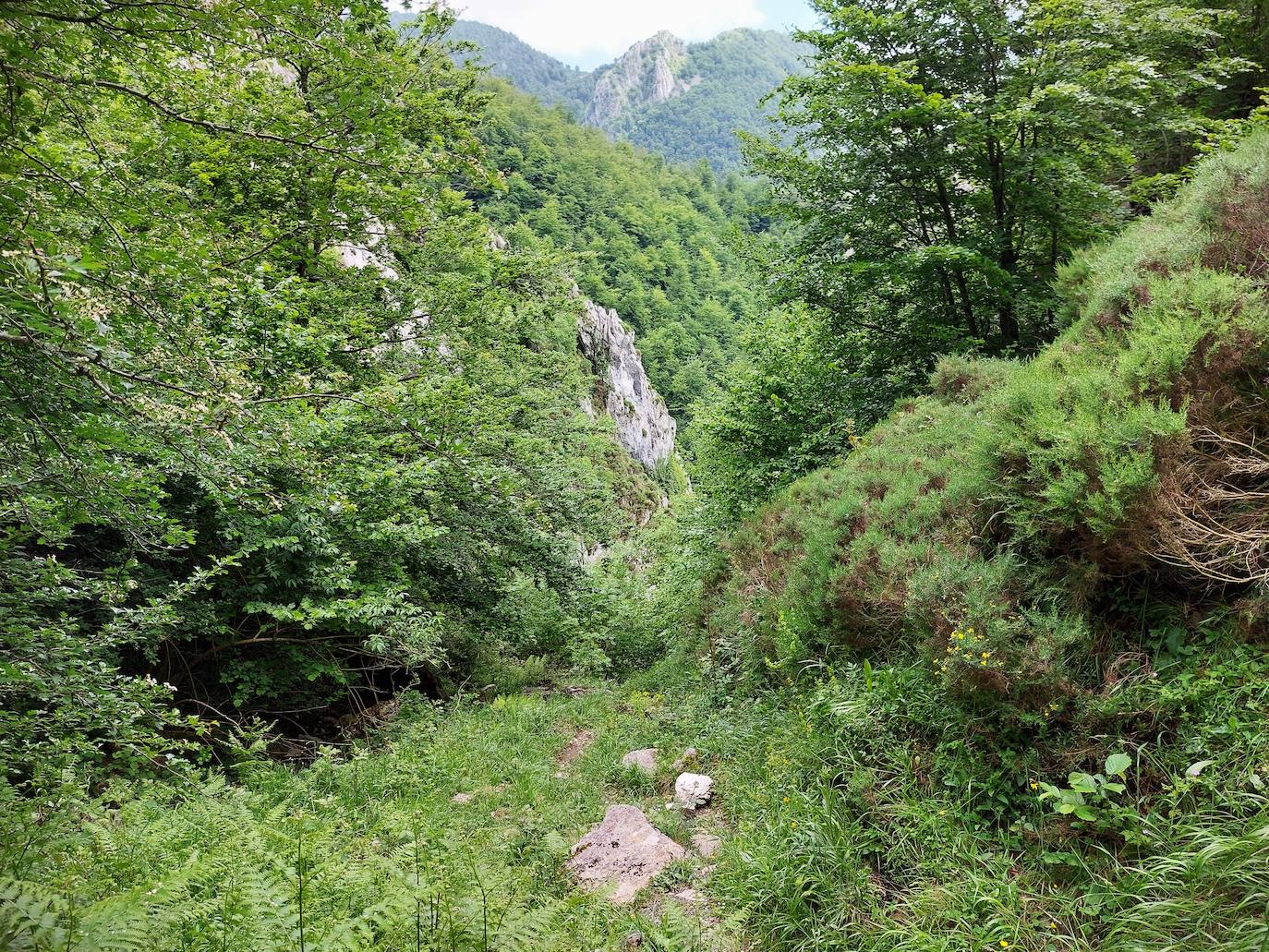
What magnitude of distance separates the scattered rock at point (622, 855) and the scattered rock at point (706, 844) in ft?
0.40

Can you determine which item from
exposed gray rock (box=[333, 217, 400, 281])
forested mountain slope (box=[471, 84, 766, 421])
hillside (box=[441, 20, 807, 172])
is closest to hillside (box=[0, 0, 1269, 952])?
exposed gray rock (box=[333, 217, 400, 281])

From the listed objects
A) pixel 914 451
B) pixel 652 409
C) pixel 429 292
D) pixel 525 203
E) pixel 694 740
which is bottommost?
pixel 652 409

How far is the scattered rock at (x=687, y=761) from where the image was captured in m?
5.66

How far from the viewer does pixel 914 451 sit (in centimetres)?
609

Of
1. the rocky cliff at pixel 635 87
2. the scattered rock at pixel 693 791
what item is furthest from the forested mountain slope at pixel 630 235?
the rocky cliff at pixel 635 87

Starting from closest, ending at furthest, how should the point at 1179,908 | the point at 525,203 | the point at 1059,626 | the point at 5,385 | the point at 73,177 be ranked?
the point at 1179,908, the point at 5,385, the point at 73,177, the point at 1059,626, the point at 525,203

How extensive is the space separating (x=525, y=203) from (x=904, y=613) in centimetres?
6109

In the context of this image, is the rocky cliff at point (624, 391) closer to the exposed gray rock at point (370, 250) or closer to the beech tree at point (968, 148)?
the exposed gray rock at point (370, 250)

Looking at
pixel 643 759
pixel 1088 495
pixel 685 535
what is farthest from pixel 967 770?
pixel 685 535

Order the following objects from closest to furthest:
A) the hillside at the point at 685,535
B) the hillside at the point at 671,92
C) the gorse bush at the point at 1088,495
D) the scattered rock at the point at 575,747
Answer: the hillside at the point at 685,535
the gorse bush at the point at 1088,495
the scattered rock at the point at 575,747
the hillside at the point at 671,92

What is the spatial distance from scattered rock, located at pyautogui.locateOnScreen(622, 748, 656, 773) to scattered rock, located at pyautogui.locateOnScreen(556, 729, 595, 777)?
2.80ft

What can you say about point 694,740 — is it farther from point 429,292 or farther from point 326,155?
point 429,292

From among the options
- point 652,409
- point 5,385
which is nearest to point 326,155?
point 5,385

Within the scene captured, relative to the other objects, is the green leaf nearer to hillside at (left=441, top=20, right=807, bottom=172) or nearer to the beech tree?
the beech tree
